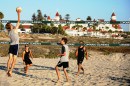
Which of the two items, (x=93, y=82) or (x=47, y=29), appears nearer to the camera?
(x=93, y=82)

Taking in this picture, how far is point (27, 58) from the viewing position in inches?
465

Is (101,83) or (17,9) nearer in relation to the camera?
(17,9)

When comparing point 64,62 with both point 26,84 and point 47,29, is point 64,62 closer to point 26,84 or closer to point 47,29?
point 26,84

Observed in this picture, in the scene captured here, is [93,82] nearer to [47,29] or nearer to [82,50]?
[82,50]

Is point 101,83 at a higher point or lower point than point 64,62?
lower

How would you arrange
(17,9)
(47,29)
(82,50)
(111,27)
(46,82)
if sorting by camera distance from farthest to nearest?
1. (111,27)
2. (47,29)
3. (82,50)
4. (46,82)
5. (17,9)

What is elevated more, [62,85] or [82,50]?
[82,50]

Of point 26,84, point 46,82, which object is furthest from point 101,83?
point 26,84

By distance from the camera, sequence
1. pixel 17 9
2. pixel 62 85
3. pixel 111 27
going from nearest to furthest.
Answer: pixel 17 9 → pixel 62 85 → pixel 111 27

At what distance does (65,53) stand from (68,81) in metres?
1.29

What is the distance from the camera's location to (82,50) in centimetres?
1145

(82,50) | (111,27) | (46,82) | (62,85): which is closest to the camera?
(62,85)

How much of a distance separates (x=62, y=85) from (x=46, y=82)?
86 cm

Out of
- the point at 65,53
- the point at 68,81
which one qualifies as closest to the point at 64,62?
the point at 65,53
